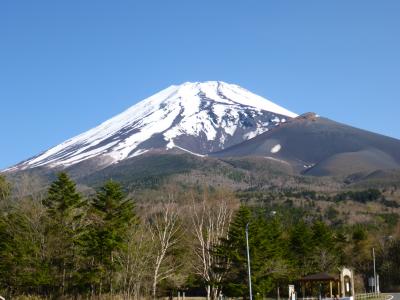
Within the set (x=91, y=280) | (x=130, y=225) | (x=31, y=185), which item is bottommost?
(x=91, y=280)

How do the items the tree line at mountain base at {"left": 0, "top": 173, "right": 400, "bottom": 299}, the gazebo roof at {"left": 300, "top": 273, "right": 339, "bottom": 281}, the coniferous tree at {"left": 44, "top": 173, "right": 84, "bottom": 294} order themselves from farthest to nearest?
the gazebo roof at {"left": 300, "top": 273, "right": 339, "bottom": 281} < the coniferous tree at {"left": 44, "top": 173, "right": 84, "bottom": 294} < the tree line at mountain base at {"left": 0, "top": 173, "right": 400, "bottom": 299}

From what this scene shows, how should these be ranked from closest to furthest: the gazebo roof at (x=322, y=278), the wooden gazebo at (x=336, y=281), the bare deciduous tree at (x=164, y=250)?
the bare deciduous tree at (x=164, y=250)
the gazebo roof at (x=322, y=278)
the wooden gazebo at (x=336, y=281)

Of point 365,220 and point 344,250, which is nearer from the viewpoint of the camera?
point 344,250

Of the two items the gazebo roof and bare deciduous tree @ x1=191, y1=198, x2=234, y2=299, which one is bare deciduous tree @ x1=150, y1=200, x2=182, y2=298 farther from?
the gazebo roof

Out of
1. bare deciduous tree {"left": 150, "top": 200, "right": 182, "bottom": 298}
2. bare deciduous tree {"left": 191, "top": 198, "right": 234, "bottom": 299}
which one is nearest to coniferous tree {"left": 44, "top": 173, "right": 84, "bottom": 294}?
bare deciduous tree {"left": 150, "top": 200, "right": 182, "bottom": 298}

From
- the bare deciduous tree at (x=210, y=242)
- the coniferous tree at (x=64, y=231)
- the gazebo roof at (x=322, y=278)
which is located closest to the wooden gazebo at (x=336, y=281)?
the gazebo roof at (x=322, y=278)

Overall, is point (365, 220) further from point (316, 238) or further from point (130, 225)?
point (130, 225)

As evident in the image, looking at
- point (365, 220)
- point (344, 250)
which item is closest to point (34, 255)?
point (344, 250)

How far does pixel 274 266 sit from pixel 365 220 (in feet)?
273

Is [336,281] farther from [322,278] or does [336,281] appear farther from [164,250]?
[164,250]

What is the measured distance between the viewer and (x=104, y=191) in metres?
55.9

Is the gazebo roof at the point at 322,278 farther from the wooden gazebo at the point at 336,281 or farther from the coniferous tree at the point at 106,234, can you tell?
the coniferous tree at the point at 106,234

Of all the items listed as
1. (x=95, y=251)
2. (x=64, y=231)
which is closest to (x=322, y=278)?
(x=95, y=251)

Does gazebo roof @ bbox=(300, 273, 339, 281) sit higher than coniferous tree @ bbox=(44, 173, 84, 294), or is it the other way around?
coniferous tree @ bbox=(44, 173, 84, 294)
